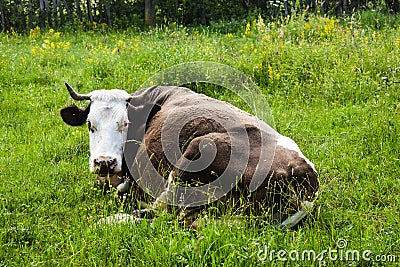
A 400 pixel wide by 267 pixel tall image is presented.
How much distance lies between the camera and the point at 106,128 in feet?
17.9

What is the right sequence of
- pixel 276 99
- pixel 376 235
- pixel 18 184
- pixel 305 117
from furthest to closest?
pixel 276 99 < pixel 305 117 < pixel 18 184 < pixel 376 235

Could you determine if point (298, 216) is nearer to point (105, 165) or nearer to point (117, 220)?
point (117, 220)

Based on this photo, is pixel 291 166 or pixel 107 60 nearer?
pixel 291 166

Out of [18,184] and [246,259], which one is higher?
[246,259]

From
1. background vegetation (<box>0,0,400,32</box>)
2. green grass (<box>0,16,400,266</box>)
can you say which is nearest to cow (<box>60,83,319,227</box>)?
green grass (<box>0,16,400,266</box>)

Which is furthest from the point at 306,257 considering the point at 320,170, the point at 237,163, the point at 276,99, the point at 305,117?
the point at 276,99

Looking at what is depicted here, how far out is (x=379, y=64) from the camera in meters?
9.15

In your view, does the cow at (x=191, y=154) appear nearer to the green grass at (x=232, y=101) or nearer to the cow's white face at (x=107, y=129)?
the cow's white face at (x=107, y=129)

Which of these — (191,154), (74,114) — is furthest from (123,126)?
(191,154)

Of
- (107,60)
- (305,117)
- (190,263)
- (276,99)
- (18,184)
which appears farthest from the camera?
(107,60)

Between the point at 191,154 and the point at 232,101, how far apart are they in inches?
162

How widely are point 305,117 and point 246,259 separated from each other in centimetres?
455

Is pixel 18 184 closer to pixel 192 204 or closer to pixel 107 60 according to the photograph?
pixel 192 204

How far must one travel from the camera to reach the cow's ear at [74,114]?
603cm
